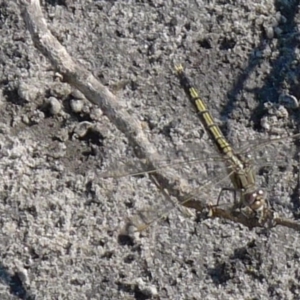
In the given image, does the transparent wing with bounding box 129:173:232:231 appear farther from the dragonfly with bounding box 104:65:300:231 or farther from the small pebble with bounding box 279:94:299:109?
the small pebble with bounding box 279:94:299:109

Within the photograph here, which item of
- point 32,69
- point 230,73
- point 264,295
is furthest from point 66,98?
point 264,295

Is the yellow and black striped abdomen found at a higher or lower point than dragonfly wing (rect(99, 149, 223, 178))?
higher

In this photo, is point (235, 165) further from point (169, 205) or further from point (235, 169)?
point (169, 205)

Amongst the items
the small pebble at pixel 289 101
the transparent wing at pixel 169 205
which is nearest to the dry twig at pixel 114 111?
the transparent wing at pixel 169 205

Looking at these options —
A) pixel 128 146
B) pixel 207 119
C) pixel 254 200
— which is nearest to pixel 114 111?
pixel 128 146

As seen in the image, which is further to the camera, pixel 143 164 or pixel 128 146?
pixel 128 146

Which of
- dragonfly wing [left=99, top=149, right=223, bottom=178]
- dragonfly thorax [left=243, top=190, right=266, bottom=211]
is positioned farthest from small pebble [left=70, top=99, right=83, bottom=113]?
dragonfly thorax [left=243, top=190, right=266, bottom=211]
